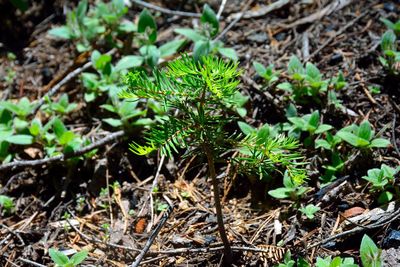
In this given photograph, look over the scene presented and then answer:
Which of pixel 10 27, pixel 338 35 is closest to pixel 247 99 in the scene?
pixel 338 35

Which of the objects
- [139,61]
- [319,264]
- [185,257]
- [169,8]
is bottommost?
[185,257]

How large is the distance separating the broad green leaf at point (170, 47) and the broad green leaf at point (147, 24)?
0.36 feet

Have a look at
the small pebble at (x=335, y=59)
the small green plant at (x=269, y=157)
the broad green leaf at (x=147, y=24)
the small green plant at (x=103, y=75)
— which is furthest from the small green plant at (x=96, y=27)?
the small green plant at (x=269, y=157)

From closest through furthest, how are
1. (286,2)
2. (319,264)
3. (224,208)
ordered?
(319,264)
(224,208)
(286,2)

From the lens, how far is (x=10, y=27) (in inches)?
178

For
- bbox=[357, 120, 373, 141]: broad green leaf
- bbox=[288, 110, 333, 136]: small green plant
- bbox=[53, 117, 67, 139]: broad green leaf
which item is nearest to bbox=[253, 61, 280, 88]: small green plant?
bbox=[288, 110, 333, 136]: small green plant

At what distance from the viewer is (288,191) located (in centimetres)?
269

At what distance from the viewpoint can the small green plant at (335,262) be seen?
2252 mm

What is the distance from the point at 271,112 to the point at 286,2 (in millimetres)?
1356

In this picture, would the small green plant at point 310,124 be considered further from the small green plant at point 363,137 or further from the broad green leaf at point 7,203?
the broad green leaf at point 7,203

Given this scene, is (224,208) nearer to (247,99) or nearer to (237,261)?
(237,261)

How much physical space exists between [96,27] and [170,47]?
734 mm

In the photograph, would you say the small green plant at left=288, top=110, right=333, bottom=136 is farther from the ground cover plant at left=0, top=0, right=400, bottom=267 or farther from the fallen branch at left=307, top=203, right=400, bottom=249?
the fallen branch at left=307, top=203, right=400, bottom=249

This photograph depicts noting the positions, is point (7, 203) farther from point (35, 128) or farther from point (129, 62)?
point (129, 62)
